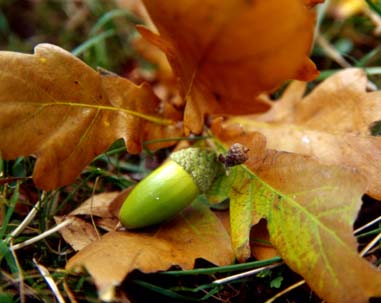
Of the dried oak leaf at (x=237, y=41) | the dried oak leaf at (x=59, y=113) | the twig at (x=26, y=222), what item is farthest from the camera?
the twig at (x=26, y=222)

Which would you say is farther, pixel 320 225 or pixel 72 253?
pixel 72 253

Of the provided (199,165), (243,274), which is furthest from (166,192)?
(243,274)

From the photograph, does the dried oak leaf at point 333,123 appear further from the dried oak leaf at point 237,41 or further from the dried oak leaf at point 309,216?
the dried oak leaf at point 237,41

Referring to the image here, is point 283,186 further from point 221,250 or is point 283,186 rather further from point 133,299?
point 133,299

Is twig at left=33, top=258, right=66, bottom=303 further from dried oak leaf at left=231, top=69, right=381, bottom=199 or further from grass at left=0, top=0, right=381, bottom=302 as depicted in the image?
dried oak leaf at left=231, top=69, right=381, bottom=199

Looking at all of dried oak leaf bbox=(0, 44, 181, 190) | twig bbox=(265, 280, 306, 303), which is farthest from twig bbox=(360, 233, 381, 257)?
dried oak leaf bbox=(0, 44, 181, 190)

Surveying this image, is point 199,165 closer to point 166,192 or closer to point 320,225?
point 166,192

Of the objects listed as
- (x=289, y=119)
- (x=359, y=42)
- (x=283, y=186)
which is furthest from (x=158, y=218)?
(x=359, y=42)

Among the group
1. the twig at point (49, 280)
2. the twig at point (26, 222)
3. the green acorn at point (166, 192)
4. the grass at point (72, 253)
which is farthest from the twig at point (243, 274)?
the twig at point (26, 222)
